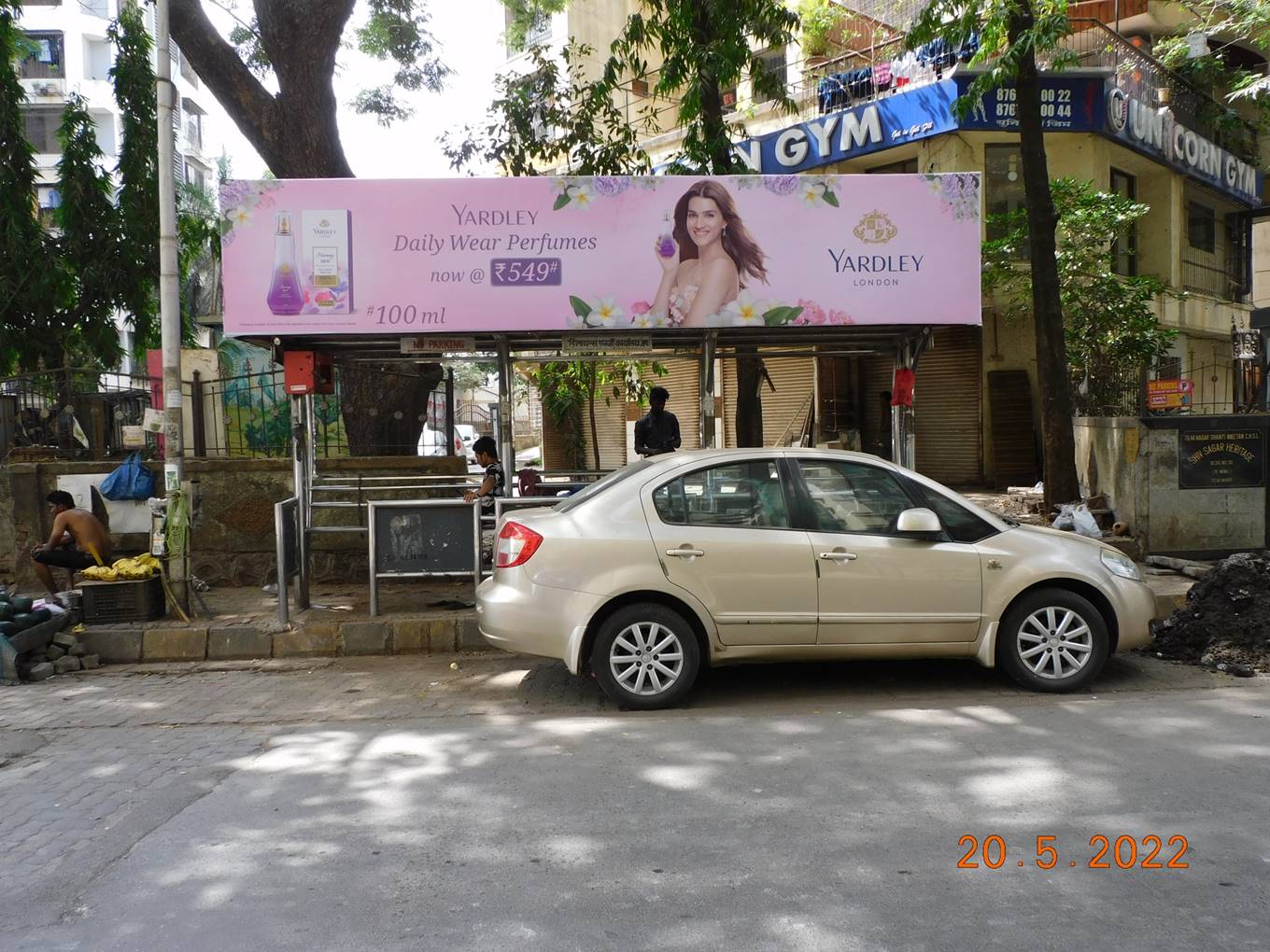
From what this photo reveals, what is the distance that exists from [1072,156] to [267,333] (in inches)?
529

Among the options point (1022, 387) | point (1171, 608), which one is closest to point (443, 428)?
point (1171, 608)

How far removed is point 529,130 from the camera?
487 inches

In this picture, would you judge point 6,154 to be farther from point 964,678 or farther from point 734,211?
point 964,678

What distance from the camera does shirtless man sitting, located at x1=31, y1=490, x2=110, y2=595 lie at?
341 inches

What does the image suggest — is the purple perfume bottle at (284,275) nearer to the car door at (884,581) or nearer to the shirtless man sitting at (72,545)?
the shirtless man sitting at (72,545)

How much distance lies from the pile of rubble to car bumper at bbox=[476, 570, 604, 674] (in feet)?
12.4

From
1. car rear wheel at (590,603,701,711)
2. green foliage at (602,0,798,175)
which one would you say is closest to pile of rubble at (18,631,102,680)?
car rear wheel at (590,603,701,711)

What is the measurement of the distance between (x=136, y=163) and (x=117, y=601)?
41.9 feet

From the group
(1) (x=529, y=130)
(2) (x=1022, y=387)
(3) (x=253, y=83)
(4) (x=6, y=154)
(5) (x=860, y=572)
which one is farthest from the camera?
(4) (x=6, y=154)

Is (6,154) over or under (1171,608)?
over

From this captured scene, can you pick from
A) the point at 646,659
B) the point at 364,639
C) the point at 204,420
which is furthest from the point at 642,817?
the point at 204,420

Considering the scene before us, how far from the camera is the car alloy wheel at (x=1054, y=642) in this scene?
5867 millimetres

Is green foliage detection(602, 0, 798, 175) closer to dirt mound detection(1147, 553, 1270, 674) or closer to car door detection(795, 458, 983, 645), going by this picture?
car door detection(795, 458, 983, 645)

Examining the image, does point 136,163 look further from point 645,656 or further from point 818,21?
point 645,656
